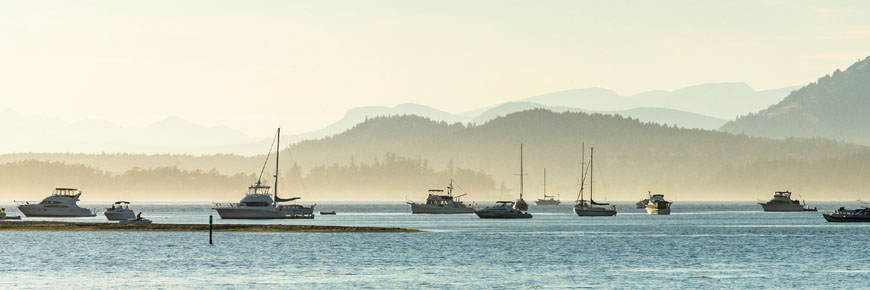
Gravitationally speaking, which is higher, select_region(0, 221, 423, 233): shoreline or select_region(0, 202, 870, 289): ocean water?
select_region(0, 221, 423, 233): shoreline

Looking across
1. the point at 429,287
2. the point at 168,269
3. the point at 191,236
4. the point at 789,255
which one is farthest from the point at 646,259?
the point at 191,236

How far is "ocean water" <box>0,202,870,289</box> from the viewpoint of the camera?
93812 mm

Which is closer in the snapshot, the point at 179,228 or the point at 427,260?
the point at 427,260

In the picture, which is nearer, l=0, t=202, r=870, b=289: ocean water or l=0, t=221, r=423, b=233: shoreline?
l=0, t=202, r=870, b=289: ocean water

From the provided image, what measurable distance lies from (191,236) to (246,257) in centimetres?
4258

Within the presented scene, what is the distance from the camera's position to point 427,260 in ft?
379

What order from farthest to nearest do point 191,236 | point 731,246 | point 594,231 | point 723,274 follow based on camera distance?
point 594,231
point 191,236
point 731,246
point 723,274

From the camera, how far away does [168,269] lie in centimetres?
10506

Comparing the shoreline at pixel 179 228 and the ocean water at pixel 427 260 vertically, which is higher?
the shoreline at pixel 179 228

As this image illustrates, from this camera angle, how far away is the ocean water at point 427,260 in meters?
93.8

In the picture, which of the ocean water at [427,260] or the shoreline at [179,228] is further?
the shoreline at [179,228]

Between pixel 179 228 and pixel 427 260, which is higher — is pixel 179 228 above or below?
above

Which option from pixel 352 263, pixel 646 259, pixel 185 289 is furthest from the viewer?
pixel 646 259

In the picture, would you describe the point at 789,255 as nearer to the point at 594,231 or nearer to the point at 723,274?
the point at 723,274
